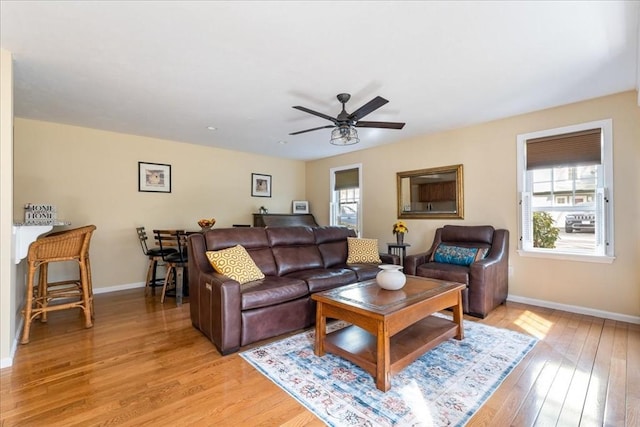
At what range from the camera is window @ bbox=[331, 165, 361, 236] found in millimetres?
6027

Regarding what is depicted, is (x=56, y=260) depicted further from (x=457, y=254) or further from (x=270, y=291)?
(x=457, y=254)

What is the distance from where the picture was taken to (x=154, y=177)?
4.96 m

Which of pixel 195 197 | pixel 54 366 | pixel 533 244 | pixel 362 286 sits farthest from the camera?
pixel 195 197

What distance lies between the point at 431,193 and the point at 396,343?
3.09 m

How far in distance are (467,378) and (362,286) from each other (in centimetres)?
101

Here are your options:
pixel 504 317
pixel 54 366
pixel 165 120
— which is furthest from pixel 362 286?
pixel 165 120

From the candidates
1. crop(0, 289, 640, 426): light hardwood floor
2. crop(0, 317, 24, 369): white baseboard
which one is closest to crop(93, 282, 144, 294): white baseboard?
crop(0, 289, 640, 426): light hardwood floor

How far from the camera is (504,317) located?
334 cm

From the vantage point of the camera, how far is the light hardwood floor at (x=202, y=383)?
1731 mm

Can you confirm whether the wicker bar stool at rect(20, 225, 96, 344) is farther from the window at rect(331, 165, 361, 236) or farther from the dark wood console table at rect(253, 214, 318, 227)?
the window at rect(331, 165, 361, 236)

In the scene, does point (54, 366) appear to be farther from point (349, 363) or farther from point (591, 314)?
point (591, 314)

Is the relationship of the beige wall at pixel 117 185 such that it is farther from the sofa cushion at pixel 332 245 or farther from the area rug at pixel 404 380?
the area rug at pixel 404 380

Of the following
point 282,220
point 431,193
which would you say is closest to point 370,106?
point 431,193

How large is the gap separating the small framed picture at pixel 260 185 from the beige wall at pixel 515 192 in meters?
1.91
